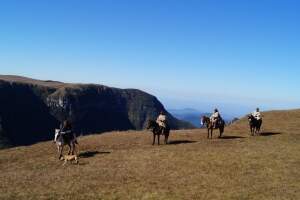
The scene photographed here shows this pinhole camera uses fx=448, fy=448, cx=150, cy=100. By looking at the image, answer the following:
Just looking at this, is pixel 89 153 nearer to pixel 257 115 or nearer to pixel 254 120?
pixel 254 120

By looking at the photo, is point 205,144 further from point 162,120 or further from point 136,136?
point 136,136

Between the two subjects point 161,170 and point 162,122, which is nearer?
point 161,170

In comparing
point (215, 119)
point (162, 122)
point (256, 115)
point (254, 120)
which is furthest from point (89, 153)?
point (256, 115)

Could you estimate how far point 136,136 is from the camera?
53.1 metres

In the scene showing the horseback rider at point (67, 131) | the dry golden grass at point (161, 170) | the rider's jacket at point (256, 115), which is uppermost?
the rider's jacket at point (256, 115)

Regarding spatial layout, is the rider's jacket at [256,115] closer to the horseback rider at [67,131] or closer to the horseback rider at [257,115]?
the horseback rider at [257,115]

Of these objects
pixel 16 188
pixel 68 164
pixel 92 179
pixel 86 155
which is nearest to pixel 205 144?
pixel 86 155

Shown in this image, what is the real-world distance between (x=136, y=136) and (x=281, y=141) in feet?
54.2

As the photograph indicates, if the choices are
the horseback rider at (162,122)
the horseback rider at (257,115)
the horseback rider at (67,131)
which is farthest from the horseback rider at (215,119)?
the horseback rider at (67,131)

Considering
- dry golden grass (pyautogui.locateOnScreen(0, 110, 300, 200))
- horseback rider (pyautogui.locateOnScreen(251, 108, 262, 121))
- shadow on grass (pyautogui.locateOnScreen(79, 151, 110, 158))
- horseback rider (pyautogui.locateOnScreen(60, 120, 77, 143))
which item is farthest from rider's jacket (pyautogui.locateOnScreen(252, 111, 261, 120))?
horseback rider (pyautogui.locateOnScreen(60, 120, 77, 143))

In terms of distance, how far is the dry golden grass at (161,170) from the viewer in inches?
1032

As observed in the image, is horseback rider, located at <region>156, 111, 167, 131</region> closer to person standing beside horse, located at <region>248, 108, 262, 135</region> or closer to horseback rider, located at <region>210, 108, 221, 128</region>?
horseback rider, located at <region>210, 108, 221, 128</region>

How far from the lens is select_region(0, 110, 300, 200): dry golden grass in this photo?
26219mm

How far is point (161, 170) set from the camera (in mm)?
32500
